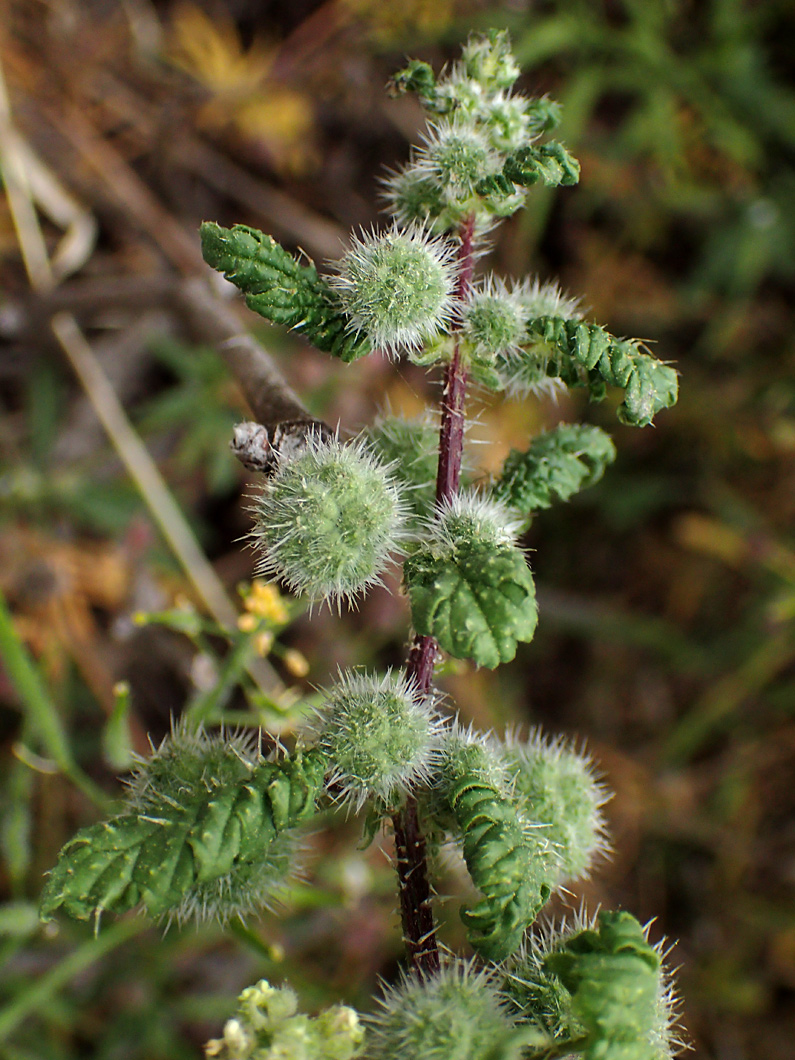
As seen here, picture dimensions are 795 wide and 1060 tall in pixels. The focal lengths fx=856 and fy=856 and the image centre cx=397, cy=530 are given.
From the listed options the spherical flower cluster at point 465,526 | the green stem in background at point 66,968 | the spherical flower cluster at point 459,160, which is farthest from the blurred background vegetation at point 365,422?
the spherical flower cluster at point 465,526

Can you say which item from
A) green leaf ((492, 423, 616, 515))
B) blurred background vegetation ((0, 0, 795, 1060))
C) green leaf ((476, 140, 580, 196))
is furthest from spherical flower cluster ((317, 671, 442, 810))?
blurred background vegetation ((0, 0, 795, 1060))

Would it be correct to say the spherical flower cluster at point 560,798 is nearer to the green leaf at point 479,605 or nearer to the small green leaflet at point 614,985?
the small green leaflet at point 614,985

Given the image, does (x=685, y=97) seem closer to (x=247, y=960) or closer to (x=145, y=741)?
(x=145, y=741)

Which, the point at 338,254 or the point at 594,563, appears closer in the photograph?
the point at 338,254

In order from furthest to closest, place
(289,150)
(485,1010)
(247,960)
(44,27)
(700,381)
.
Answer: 1. (700,381)
2. (289,150)
3. (44,27)
4. (247,960)
5. (485,1010)

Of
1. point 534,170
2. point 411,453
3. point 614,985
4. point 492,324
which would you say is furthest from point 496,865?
point 534,170

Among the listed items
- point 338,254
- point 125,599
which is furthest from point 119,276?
point 125,599

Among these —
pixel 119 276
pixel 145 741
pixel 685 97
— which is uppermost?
pixel 685 97
